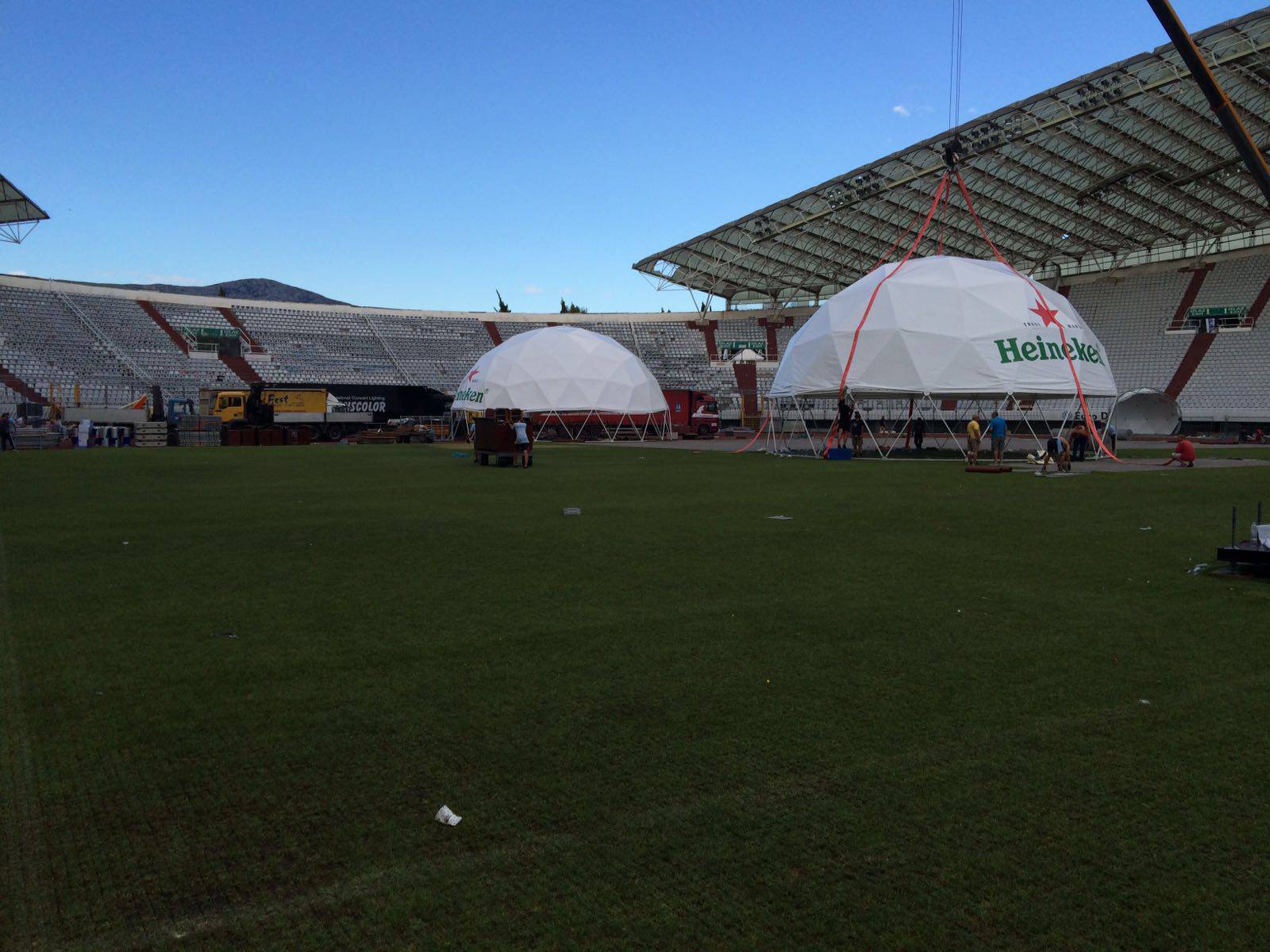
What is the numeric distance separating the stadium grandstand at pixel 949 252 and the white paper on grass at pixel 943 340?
7.21 metres

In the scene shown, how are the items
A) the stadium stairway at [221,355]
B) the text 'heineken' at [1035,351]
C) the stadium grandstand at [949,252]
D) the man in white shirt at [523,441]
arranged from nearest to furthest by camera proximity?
the man in white shirt at [523,441]
the text 'heineken' at [1035,351]
the stadium grandstand at [949,252]
the stadium stairway at [221,355]

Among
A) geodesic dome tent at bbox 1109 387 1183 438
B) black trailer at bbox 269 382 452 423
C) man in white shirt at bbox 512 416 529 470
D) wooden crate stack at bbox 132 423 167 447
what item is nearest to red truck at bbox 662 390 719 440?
black trailer at bbox 269 382 452 423

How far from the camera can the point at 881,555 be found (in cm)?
860

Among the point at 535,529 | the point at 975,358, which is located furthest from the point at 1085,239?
the point at 535,529

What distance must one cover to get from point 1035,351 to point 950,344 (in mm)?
2165

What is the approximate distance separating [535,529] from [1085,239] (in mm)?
46602

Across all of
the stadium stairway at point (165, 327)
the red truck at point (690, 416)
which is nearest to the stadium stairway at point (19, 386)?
the stadium stairway at point (165, 327)

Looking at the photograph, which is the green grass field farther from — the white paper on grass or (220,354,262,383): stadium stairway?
(220,354,262,383): stadium stairway

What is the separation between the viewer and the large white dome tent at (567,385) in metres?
40.2

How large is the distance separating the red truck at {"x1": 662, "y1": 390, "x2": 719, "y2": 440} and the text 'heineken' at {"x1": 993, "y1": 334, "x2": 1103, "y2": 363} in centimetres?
1945

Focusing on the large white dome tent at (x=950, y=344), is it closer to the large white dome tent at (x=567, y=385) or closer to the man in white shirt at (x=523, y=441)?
the man in white shirt at (x=523, y=441)

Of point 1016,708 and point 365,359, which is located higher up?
point 365,359

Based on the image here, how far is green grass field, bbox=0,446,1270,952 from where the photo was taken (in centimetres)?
268

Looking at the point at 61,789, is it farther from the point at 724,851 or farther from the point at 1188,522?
the point at 1188,522
